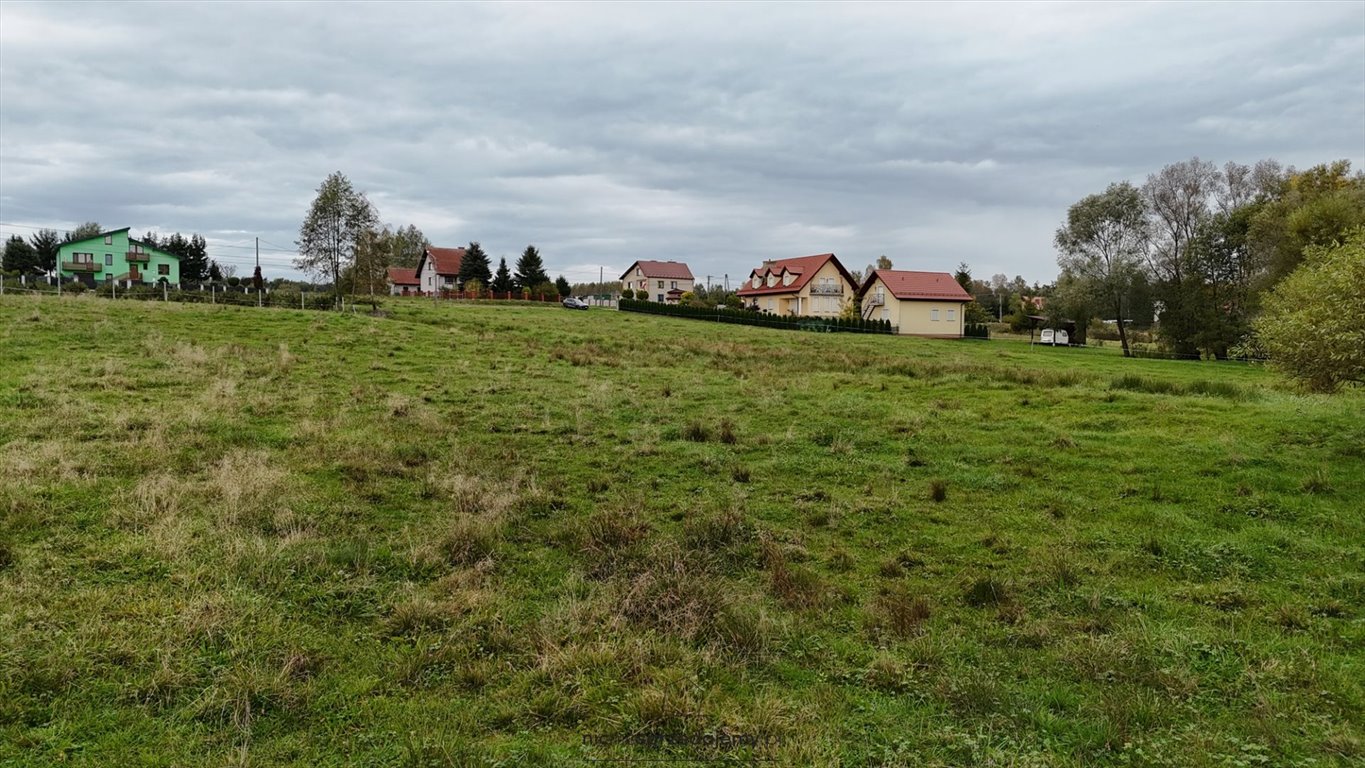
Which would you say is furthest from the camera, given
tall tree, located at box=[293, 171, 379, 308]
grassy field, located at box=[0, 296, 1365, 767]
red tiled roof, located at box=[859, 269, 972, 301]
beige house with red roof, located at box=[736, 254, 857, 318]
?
beige house with red roof, located at box=[736, 254, 857, 318]

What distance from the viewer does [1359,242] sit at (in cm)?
1316

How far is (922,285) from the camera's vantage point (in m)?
66.4

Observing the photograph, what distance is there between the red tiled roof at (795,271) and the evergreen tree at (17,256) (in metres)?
88.2

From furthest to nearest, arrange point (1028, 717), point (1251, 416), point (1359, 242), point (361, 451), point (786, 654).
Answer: point (1251, 416) → point (1359, 242) → point (361, 451) → point (786, 654) → point (1028, 717)

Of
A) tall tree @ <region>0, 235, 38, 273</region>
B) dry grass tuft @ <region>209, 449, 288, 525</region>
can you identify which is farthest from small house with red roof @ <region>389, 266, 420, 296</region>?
dry grass tuft @ <region>209, 449, 288, 525</region>

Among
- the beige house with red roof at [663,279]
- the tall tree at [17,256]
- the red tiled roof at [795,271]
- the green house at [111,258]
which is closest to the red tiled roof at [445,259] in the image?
the beige house with red roof at [663,279]

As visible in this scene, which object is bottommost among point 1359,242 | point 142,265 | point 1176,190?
point 1359,242

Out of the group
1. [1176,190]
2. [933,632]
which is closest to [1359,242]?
[933,632]

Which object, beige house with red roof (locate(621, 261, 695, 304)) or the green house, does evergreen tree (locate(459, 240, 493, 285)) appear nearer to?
beige house with red roof (locate(621, 261, 695, 304))

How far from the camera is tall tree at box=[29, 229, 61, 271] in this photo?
87.4 meters

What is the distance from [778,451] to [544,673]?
8.55 m

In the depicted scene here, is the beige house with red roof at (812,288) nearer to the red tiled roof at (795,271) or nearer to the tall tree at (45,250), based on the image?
the red tiled roof at (795,271)

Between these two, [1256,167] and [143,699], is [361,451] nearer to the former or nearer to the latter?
[143,699]

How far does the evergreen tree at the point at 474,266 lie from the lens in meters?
82.7
